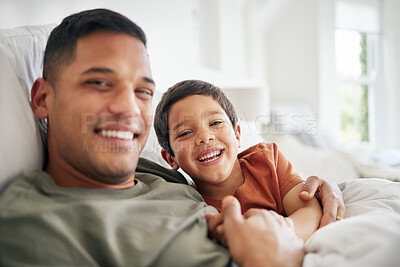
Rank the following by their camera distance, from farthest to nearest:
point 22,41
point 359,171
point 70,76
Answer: point 359,171
point 22,41
point 70,76

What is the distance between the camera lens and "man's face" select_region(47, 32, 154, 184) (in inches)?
30.6

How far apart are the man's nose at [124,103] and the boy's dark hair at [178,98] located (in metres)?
0.35

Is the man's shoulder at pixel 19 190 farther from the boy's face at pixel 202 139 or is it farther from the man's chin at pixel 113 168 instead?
the boy's face at pixel 202 139

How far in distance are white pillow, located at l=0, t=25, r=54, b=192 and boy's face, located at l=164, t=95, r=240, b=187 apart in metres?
0.43

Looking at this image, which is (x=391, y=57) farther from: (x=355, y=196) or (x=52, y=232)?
(x=52, y=232)

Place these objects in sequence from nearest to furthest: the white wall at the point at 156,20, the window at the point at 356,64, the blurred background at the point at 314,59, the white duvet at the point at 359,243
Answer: the white duvet at the point at 359,243
the white wall at the point at 156,20
the blurred background at the point at 314,59
the window at the point at 356,64

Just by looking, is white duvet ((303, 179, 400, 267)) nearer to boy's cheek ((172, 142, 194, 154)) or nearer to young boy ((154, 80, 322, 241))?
young boy ((154, 80, 322, 241))

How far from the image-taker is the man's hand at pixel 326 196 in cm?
91

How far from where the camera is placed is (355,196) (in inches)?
A: 40.8

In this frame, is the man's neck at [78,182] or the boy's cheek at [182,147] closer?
the man's neck at [78,182]

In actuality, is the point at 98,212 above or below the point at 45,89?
below

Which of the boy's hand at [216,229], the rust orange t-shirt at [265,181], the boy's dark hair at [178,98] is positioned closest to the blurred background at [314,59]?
the boy's dark hair at [178,98]

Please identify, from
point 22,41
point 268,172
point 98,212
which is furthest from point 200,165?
point 22,41

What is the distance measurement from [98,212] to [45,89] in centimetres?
38
